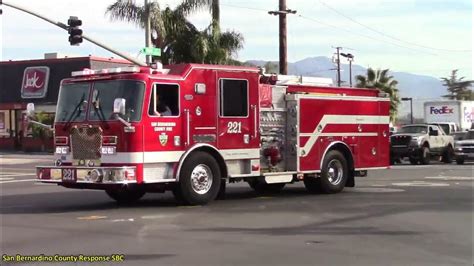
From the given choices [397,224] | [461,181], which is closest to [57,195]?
[397,224]

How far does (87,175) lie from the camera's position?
1191 centimetres

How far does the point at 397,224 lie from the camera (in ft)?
33.3

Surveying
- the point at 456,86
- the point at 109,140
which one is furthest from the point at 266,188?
the point at 456,86

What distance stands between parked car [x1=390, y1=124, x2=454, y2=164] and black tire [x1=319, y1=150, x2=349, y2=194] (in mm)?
14319

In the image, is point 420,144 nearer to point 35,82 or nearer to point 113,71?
point 113,71

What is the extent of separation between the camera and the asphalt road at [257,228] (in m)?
7.75

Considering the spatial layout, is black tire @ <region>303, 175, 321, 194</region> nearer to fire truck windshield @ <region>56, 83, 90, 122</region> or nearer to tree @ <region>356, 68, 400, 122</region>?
fire truck windshield @ <region>56, 83, 90, 122</region>

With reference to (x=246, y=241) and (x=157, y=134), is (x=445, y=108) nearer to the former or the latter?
(x=157, y=134)

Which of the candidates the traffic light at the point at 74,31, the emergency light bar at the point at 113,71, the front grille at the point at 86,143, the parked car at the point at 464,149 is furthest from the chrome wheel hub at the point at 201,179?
the parked car at the point at 464,149

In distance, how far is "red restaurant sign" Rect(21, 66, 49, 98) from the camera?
4828cm

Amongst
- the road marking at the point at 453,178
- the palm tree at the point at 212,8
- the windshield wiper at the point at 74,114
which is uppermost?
the palm tree at the point at 212,8

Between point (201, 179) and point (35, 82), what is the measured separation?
1533 inches

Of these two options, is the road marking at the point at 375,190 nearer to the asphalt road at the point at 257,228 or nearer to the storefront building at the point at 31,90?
the asphalt road at the point at 257,228

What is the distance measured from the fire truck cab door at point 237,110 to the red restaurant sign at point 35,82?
3734 centimetres
